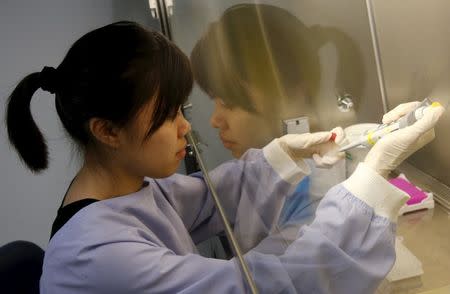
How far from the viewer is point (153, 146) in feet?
2.49

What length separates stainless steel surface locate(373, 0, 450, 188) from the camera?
639mm

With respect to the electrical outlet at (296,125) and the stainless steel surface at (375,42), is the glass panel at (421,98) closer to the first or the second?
the stainless steel surface at (375,42)

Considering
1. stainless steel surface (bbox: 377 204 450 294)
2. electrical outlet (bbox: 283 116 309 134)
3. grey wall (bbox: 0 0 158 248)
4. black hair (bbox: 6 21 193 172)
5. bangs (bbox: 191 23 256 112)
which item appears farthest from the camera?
grey wall (bbox: 0 0 158 248)

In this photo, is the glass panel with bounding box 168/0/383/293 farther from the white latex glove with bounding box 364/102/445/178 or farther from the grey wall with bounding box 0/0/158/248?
the grey wall with bounding box 0/0/158/248

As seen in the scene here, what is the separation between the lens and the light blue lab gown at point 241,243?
57cm

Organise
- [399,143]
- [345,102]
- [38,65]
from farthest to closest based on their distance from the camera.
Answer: [38,65] → [345,102] → [399,143]

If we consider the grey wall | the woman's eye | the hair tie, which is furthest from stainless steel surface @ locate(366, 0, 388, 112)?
the grey wall

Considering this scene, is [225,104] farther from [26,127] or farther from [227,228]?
[26,127]

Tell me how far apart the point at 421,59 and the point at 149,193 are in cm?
55

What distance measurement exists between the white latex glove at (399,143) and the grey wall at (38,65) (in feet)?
4.27

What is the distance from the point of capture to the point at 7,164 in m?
1.85

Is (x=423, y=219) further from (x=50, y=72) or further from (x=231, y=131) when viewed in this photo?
(x=50, y=72)

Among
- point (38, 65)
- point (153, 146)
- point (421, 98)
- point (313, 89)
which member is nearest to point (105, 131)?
point (153, 146)

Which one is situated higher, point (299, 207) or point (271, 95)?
point (271, 95)
